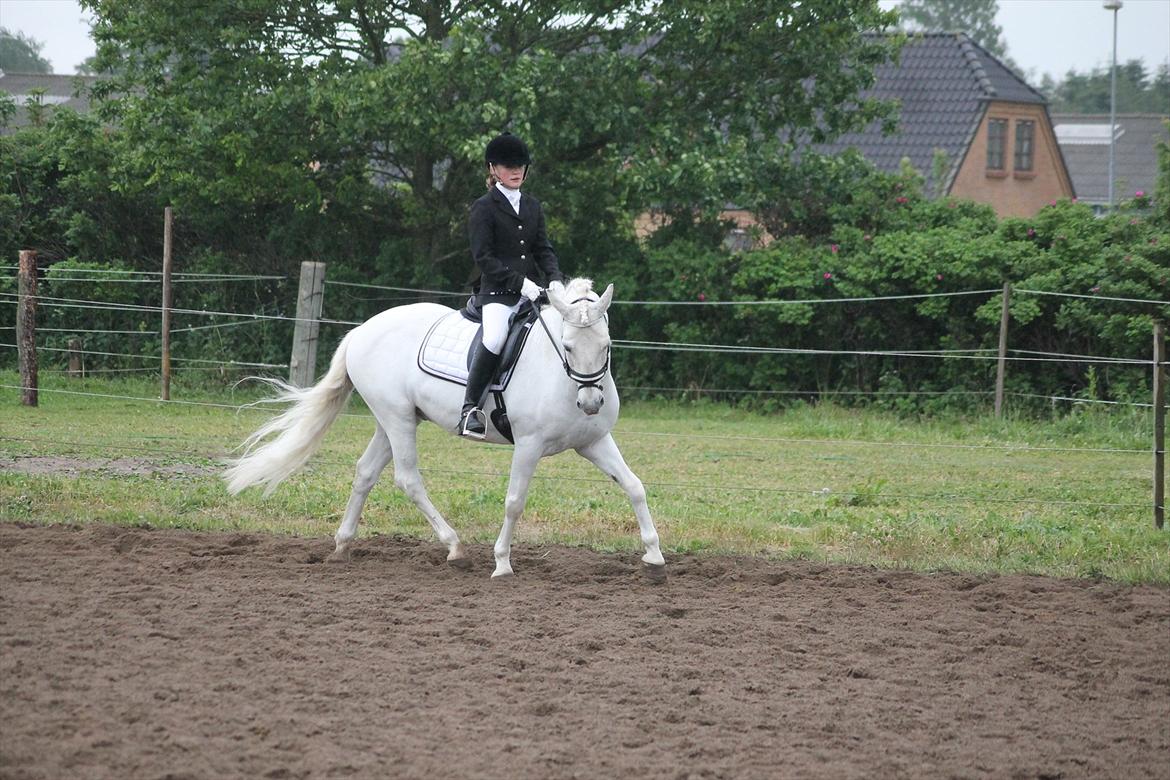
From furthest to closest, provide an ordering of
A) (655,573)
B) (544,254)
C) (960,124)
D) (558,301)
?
1. (960,124)
2. (544,254)
3. (655,573)
4. (558,301)

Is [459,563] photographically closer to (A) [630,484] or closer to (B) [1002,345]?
(A) [630,484]

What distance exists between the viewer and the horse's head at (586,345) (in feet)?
22.5

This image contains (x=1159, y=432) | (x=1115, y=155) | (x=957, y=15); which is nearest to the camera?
(x=1159, y=432)

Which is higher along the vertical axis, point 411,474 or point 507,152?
point 507,152

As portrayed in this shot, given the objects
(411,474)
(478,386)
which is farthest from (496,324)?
(411,474)

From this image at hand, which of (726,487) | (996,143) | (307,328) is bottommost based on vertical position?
(726,487)

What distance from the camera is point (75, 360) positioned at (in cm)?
1828

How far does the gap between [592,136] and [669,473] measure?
7.46 metres

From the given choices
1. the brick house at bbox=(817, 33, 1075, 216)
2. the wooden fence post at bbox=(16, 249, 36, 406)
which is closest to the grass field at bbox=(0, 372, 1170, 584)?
the wooden fence post at bbox=(16, 249, 36, 406)

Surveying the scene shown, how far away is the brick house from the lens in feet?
107

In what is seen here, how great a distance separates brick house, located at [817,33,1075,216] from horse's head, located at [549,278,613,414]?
25.2m

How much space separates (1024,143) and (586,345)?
32.9 meters

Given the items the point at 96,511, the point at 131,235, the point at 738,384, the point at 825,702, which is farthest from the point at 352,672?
the point at 131,235

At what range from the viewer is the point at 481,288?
7891 millimetres
